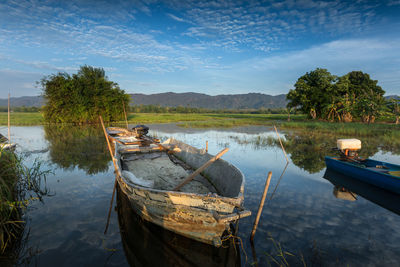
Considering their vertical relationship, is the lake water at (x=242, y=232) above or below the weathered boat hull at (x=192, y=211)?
below

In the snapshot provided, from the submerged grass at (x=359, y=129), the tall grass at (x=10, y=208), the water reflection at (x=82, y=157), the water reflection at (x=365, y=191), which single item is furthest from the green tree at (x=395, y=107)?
the tall grass at (x=10, y=208)

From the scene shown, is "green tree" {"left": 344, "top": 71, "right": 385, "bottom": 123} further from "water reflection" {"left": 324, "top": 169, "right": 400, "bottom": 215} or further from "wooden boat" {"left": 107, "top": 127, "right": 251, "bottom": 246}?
"wooden boat" {"left": 107, "top": 127, "right": 251, "bottom": 246}

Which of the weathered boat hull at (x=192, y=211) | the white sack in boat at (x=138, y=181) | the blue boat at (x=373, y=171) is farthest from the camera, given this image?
the blue boat at (x=373, y=171)

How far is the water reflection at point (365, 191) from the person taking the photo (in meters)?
7.18

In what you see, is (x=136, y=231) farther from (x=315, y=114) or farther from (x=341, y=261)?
(x=315, y=114)

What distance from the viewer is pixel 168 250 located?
452 cm

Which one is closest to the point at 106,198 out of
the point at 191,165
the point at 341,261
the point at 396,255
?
the point at 191,165

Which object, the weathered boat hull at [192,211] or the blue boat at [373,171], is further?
the blue boat at [373,171]

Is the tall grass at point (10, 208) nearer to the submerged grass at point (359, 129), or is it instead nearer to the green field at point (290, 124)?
the green field at point (290, 124)

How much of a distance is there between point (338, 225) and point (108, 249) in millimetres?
6287

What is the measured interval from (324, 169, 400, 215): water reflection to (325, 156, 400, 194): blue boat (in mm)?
206

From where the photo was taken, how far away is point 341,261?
4266 millimetres

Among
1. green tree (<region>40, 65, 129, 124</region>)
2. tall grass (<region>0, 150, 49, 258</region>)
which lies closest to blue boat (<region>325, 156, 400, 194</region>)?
tall grass (<region>0, 150, 49, 258</region>)

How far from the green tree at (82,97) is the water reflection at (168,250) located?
36.0 m
